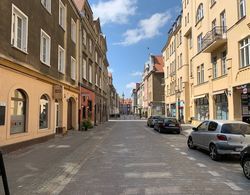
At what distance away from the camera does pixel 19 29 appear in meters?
14.1

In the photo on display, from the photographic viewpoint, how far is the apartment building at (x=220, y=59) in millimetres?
19766

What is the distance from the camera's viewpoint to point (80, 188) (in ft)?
22.6

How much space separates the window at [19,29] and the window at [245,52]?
13365 mm

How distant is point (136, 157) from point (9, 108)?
19.1 feet

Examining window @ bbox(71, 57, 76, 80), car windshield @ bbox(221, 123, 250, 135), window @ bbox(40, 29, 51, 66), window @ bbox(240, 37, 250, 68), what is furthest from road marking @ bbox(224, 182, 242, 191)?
window @ bbox(71, 57, 76, 80)

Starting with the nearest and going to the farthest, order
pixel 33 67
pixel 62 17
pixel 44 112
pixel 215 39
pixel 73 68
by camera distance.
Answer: pixel 33 67 < pixel 44 112 < pixel 62 17 < pixel 215 39 < pixel 73 68

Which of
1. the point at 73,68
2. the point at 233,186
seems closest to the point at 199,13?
the point at 73,68

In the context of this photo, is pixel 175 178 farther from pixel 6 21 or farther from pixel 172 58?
pixel 172 58

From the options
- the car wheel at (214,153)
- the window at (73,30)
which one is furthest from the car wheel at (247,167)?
the window at (73,30)

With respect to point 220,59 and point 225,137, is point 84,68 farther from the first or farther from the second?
point 225,137

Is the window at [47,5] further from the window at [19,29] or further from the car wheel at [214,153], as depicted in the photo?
the car wheel at [214,153]

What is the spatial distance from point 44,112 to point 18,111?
3979 mm

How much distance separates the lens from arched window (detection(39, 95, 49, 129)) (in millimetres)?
17375

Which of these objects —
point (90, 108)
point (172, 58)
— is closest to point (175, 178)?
point (90, 108)
